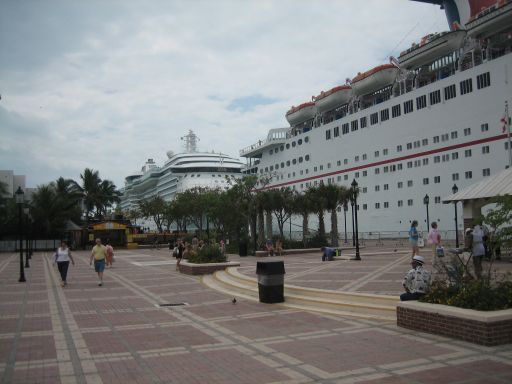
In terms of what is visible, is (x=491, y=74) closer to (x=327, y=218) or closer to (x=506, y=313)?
(x=327, y=218)

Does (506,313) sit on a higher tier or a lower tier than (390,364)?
higher

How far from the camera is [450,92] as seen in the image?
127ft

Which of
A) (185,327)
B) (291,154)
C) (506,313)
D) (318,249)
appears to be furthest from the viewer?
(291,154)

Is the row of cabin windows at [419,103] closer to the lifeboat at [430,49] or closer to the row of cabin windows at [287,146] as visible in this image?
the lifeboat at [430,49]

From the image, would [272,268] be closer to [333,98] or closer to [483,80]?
[483,80]

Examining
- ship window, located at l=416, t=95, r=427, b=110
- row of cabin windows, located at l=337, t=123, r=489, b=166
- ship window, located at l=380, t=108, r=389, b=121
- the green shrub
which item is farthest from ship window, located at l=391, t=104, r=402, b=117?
the green shrub

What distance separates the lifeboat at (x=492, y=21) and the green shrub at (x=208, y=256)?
3008 cm

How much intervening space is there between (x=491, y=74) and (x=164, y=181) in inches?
2628

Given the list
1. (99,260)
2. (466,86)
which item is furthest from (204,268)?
(466,86)

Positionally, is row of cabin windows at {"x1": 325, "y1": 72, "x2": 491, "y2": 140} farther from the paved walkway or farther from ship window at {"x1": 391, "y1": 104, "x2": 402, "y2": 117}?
the paved walkway

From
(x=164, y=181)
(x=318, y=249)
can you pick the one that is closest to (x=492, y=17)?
(x=318, y=249)

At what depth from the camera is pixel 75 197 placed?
52.2 m

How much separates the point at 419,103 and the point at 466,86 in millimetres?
4975

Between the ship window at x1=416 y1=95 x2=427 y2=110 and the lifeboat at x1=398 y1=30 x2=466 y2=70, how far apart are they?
3.30m
